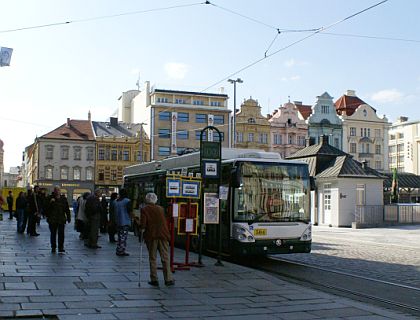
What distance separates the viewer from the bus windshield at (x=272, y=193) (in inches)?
622

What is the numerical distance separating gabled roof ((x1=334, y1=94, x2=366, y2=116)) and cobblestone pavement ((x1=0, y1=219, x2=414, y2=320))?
263 feet

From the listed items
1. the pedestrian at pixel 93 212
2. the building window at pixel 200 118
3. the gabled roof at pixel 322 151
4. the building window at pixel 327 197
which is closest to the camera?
the pedestrian at pixel 93 212

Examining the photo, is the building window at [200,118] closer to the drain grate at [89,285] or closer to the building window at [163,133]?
the building window at [163,133]

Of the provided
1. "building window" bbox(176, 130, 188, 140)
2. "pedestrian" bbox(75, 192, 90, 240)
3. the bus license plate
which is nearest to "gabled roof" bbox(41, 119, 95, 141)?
"building window" bbox(176, 130, 188, 140)

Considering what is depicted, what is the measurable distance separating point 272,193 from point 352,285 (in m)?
4.11

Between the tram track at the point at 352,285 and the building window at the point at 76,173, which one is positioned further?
the building window at the point at 76,173

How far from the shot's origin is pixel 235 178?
51.3 ft

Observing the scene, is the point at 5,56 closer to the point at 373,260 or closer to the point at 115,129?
the point at 373,260

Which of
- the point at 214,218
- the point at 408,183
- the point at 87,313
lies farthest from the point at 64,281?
the point at 408,183

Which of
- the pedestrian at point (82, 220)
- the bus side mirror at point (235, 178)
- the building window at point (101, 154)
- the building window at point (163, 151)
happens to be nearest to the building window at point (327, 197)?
the pedestrian at point (82, 220)

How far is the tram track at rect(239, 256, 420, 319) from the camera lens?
10.6m

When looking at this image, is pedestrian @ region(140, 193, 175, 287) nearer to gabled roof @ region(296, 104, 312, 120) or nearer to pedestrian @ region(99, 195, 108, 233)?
pedestrian @ region(99, 195, 108, 233)

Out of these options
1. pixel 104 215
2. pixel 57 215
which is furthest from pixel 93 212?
pixel 104 215

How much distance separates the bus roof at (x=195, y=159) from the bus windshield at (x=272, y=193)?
28 cm
